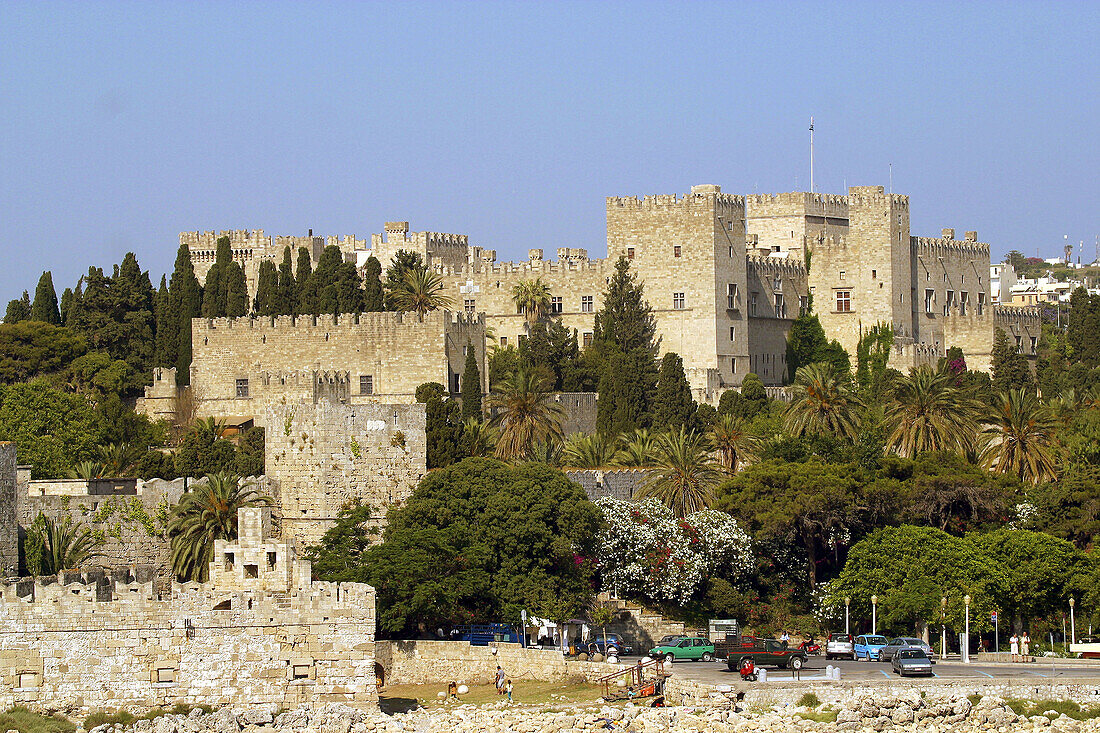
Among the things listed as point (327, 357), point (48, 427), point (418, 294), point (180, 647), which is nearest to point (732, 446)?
point (327, 357)

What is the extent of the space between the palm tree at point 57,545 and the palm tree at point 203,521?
1906 mm

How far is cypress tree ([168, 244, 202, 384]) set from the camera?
2970 inches

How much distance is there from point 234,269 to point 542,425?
19987mm

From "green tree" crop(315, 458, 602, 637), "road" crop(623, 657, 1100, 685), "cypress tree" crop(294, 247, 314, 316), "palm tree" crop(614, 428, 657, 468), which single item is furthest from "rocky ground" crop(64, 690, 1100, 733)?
"cypress tree" crop(294, 247, 314, 316)

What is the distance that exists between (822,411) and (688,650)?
21.0 metres

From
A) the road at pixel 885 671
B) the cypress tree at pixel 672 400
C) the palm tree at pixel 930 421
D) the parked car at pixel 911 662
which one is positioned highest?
the cypress tree at pixel 672 400

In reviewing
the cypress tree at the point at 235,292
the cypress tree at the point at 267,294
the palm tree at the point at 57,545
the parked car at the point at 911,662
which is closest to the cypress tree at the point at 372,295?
the cypress tree at the point at 267,294

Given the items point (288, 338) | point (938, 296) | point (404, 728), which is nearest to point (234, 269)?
point (288, 338)

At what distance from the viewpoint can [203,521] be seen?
1778 inches

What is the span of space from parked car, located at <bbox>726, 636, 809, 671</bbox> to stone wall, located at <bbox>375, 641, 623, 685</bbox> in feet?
7.03

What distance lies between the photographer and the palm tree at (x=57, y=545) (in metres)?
45.2

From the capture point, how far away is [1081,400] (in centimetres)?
6925

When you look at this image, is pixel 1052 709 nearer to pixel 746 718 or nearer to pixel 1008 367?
pixel 746 718

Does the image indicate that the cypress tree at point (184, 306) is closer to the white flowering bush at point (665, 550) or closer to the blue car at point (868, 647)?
the white flowering bush at point (665, 550)
